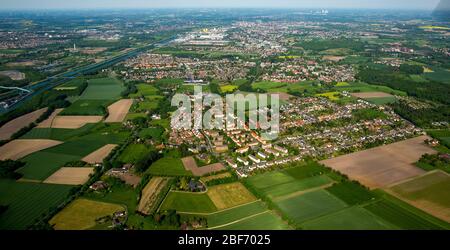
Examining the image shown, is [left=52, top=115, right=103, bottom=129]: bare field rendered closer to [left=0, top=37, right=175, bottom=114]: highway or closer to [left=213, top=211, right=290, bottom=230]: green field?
[left=0, top=37, right=175, bottom=114]: highway

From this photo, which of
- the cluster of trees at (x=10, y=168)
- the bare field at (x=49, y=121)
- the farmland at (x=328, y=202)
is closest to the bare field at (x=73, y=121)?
the bare field at (x=49, y=121)

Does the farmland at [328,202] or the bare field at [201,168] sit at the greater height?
the bare field at [201,168]

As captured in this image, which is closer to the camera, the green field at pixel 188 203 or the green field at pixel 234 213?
the green field at pixel 234 213

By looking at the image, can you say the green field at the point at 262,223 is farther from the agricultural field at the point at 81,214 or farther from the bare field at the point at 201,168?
the agricultural field at the point at 81,214

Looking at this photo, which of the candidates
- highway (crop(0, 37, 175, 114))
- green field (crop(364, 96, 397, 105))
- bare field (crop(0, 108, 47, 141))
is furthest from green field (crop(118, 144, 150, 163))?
green field (crop(364, 96, 397, 105))

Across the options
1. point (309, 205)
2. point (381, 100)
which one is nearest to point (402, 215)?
point (309, 205)
